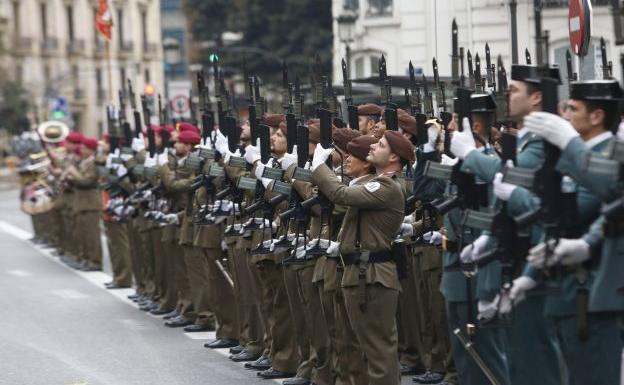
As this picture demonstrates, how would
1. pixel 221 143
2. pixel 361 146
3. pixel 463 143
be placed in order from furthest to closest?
pixel 221 143
pixel 361 146
pixel 463 143

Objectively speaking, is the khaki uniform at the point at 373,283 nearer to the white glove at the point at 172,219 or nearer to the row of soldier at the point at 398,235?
the row of soldier at the point at 398,235

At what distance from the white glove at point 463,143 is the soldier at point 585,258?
2.78 ft

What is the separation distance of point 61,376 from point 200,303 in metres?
3.37

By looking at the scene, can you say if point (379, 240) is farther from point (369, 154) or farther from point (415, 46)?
point (415, 46)

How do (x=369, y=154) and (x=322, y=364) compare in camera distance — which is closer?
(x=369, y=154)

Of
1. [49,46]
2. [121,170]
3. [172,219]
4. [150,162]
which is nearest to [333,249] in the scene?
[172,219]

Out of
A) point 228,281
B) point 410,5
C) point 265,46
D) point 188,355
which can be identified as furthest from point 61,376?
point 265,46

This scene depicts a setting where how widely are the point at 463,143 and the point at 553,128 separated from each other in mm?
1294

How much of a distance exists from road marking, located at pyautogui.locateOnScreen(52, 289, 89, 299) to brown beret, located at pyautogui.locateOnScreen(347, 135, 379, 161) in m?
10.3

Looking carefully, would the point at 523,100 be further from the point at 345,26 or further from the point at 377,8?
the point at 377,8

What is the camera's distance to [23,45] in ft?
316

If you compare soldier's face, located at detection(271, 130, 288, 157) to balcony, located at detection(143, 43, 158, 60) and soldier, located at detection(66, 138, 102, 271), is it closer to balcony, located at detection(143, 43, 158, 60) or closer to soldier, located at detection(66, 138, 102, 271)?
soldier, located at detection(66, 138, 102, 271)

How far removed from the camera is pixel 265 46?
60.1m

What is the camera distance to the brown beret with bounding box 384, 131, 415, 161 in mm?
11109
